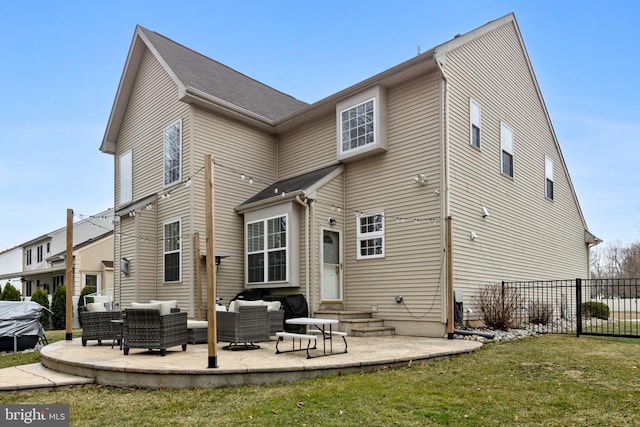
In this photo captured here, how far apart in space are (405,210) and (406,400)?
20.8 ft

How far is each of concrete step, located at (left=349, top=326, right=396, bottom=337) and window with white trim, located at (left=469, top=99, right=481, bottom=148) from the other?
4857 mm

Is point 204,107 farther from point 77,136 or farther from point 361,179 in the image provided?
point 77,136

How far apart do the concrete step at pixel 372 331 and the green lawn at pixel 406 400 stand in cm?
331

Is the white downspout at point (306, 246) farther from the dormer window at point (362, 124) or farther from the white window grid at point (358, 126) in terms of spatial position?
the white window grid at point (358, 126)

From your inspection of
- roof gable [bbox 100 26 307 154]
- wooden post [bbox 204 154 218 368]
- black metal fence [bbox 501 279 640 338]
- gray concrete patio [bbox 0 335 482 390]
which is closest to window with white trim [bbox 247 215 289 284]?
roof gable [bbox 100 26 307 154]

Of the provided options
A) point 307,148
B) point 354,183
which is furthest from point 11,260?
point 354,183

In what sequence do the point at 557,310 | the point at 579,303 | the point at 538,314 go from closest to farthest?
the point at 579,303
the point at 538,314
the point at 557,310

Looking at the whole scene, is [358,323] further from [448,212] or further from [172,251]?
[172,251]

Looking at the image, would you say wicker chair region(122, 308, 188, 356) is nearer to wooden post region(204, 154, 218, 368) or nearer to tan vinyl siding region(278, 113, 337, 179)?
wooden post region(204, 154, 218, 368)

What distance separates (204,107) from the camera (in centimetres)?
1220

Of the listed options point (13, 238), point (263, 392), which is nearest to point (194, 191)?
point (263, 392)

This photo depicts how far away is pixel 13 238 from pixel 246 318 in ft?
150

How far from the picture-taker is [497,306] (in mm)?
10516

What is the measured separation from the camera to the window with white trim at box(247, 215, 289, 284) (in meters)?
11.2
